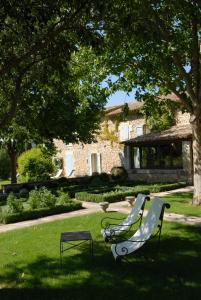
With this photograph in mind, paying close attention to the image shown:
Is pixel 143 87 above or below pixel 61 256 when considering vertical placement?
above

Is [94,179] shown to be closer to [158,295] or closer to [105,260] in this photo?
[105,260]

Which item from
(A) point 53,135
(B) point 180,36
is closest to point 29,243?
(B) point 180,36

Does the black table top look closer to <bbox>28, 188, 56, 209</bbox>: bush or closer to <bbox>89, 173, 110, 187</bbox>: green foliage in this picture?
<bbox>28, 188, 56, 209</bbox>: bush

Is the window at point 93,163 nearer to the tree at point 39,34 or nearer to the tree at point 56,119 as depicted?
the tree at point 56,119

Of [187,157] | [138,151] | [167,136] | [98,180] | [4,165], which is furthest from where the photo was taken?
[4,165]

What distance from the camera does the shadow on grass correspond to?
5.77 metres

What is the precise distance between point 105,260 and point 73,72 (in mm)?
9332

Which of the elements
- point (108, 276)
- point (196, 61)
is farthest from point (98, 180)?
point (108, 276)

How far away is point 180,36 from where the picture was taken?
13.5 meters

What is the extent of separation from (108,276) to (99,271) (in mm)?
321

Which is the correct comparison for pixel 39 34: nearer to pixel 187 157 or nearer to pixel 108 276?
pixel 108 276

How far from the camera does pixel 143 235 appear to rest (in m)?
7.57

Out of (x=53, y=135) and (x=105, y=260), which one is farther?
Result: (x=53, y=135)

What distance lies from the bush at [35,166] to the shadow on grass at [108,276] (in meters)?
22.6
